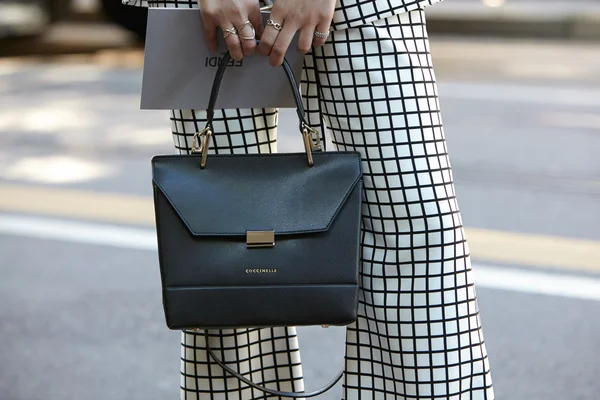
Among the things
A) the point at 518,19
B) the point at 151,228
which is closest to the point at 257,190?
the point at 151,228

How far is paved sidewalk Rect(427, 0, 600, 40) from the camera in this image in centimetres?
1088

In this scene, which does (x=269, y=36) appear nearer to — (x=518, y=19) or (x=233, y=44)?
(x=233, y=44)

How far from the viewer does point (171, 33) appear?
1379 mm

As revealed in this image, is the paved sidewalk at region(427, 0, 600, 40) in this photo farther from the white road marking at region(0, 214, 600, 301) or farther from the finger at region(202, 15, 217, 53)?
the finger at region(202, 15, 217, 53)

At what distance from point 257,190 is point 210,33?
0.74 feet

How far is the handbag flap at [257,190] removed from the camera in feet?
4.37

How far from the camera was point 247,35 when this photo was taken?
4.33ft

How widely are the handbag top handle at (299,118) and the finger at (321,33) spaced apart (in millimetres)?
53

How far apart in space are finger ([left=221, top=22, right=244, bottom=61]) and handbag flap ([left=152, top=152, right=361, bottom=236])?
14 cm

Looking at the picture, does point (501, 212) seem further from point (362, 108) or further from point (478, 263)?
point (362, 108)

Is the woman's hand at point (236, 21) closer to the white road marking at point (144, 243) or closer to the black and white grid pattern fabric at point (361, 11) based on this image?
the black and white grid pattern fabric at point (361, 11)

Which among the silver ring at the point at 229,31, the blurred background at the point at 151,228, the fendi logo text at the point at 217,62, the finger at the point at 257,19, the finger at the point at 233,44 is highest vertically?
the finger at the point at 257,19

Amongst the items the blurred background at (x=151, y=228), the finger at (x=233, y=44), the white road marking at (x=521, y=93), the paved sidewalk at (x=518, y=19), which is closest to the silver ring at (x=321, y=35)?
the finger at (x=233, y=44)

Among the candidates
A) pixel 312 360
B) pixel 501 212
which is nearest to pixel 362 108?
pixel 312 360
